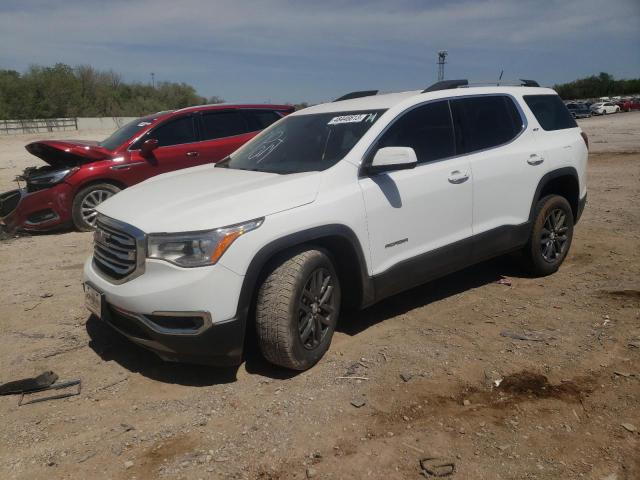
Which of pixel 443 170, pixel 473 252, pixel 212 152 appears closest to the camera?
pixel 443 170

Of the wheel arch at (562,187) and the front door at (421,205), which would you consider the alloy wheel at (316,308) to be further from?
the wheel arch at (562,187)

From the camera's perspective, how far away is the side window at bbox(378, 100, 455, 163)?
387 cm

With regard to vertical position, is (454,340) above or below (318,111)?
below

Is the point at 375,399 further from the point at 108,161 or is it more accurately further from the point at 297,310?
the point at 108,161

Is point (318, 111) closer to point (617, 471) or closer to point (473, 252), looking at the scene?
point (473, 252)

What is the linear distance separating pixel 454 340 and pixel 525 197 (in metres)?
1.66

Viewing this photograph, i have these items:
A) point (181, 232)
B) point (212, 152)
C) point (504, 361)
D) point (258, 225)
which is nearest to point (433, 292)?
point (504, 361)

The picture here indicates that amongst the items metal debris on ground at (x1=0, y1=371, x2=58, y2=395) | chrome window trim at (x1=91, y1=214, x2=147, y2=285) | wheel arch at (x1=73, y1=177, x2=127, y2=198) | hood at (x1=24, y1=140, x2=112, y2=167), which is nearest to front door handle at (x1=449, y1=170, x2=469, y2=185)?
chrome window trim at (x1=91, y1=214, x2=147, y2=285)

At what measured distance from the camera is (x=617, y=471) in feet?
7.97

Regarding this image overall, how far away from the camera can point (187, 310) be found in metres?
2.92

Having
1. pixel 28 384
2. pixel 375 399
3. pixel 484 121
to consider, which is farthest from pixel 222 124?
pixel 375 399

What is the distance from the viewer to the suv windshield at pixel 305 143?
3.77 m

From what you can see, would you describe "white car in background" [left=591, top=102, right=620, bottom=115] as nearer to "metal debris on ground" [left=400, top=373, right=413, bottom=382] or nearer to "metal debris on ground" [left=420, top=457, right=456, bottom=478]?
"metal debris on ground" [left=400, top=373, right=413, bottom=382]

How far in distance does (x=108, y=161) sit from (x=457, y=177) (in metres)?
5.39
